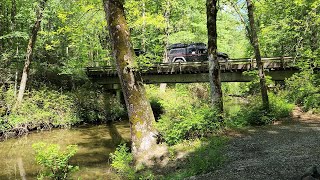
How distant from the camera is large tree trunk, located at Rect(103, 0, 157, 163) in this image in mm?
10336

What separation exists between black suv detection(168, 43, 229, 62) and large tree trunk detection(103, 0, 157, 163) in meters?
14.1

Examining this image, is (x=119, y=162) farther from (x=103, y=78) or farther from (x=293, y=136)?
(x=103, y=78)

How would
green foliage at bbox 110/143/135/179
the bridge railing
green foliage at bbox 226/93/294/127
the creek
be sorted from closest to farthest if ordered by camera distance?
1. green foliage at bbox 110/143/135/179
2. the creek
3. green foliage at bbox 226/93/294/127
4. the bridge railing

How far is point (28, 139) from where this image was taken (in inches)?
690

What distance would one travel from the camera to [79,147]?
15742mm

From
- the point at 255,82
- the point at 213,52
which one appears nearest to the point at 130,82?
the point at 213,52

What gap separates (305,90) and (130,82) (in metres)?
12.0

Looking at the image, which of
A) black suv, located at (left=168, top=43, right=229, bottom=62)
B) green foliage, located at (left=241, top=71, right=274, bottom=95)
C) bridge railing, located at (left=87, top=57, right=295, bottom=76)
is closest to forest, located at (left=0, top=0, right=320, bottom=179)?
green foliage, located at (left=241, top=71, right=274, bottom=95)

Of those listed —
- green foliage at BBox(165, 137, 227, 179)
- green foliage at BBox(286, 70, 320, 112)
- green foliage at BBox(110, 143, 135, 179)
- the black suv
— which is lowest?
green foliage at BBox(110, 143, 135, 179)

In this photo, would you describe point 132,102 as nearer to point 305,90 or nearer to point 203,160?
point 203,160

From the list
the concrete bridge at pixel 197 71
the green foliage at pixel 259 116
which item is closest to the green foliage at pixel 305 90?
the concrete bridge at pixel 197 71

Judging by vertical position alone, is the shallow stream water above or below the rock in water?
below

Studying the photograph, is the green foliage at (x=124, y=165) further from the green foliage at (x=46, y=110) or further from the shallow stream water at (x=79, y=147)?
the green foliage at (x=46, y=110)

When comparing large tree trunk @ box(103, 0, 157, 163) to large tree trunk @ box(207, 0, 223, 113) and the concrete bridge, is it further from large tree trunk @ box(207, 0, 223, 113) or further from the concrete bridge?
the concrete bridge
